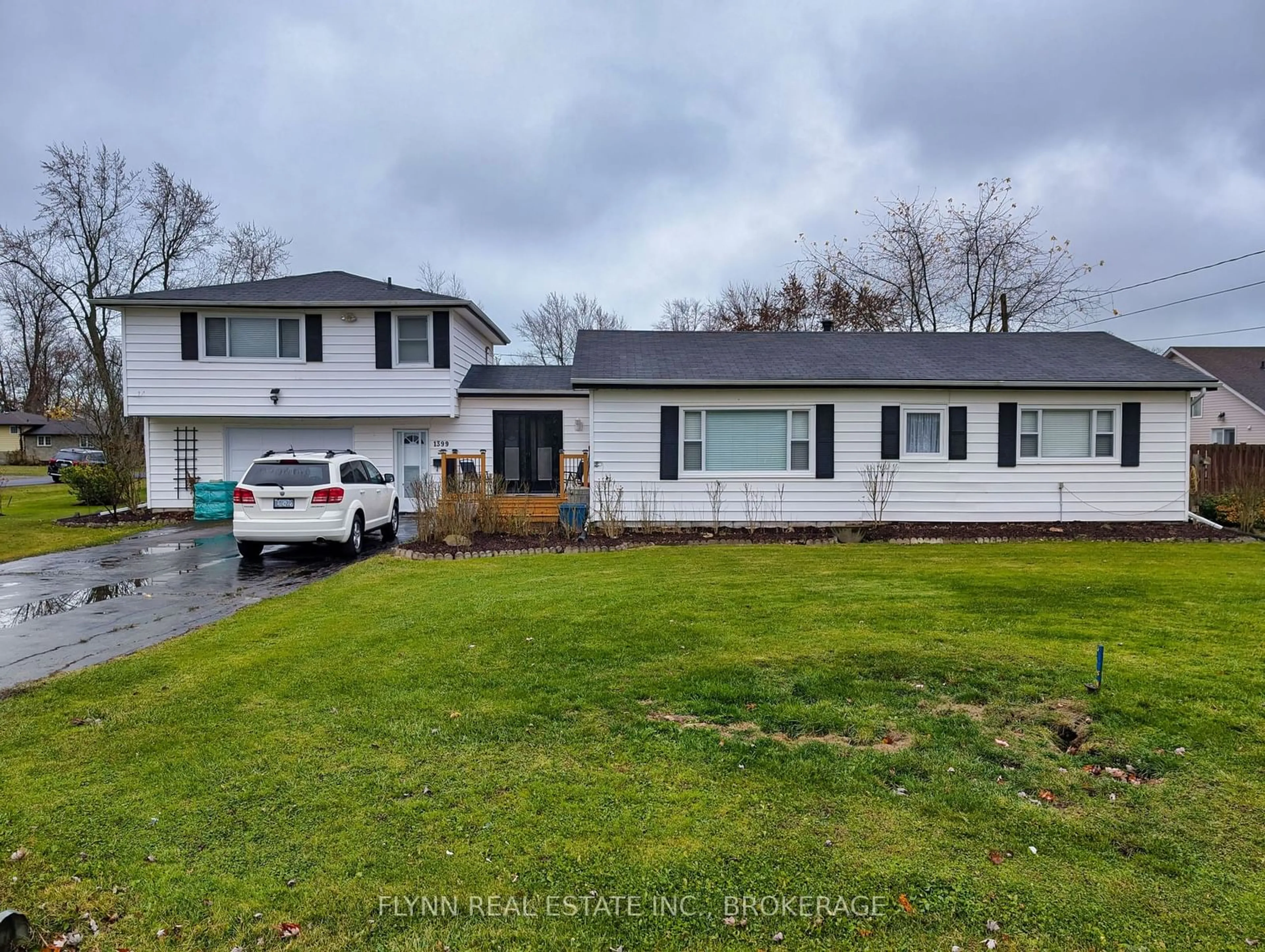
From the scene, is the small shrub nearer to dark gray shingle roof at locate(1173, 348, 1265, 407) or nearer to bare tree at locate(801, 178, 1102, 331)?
bare tree at locate(801, 178, 1102, 331)

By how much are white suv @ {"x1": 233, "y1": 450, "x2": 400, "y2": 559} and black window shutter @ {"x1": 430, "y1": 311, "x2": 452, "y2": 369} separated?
5.80m

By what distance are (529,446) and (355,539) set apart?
6617 millimetres

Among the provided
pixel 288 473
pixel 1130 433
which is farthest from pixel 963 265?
pixel 288 473

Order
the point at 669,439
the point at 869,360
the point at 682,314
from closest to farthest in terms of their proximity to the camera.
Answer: the point at 669,439 → the point at 869,360 → the point at 682,314

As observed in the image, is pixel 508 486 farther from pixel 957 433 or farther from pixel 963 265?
pixel 963 265

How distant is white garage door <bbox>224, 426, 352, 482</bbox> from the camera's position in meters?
17.5

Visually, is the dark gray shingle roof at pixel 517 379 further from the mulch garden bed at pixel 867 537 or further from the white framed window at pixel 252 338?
the mulch garden bed at pixel 867 537

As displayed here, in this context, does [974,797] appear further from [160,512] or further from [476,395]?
[160,512]

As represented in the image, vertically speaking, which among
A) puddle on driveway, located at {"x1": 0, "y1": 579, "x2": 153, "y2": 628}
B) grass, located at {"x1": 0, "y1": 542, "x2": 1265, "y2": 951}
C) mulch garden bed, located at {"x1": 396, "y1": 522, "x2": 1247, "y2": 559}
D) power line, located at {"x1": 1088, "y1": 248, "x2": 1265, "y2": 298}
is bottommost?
puddle on driveway, located at {"x1": 0, "y1": 579, "x2": 153, "y2": 628}

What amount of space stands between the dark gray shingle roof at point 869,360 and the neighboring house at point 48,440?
170ft

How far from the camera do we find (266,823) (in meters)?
2.95

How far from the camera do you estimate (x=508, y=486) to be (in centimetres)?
1733

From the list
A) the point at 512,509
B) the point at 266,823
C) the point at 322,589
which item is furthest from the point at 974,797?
the point at 512,509

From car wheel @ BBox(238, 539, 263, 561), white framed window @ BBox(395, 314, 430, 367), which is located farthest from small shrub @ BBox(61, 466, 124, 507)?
car wheel @ BBox(238, 539, 263, 561)
